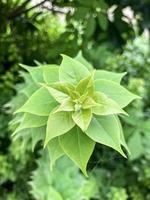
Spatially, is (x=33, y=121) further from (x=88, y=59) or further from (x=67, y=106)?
(x=88, y=59)

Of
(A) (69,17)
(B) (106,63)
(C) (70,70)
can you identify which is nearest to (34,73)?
(C) (70,70)

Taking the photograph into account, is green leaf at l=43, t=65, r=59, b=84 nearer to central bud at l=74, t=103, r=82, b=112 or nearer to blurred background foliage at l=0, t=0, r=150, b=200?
central bud at l=74, t=103, r=82, b=112

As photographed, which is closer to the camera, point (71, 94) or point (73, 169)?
point (71, 94)

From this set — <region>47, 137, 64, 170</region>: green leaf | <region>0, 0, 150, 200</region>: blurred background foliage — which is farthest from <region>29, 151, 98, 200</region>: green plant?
<region>47, 137, 64, 170</region>: green leaf

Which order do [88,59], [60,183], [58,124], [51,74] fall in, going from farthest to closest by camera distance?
[88,59], [60,183], [51,74], [58,124]

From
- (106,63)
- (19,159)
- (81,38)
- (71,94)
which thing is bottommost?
(19,159)

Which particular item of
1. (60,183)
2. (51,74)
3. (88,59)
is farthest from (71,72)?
(88,59)

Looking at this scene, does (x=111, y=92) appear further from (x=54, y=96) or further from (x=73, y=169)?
(x=73, y=169)

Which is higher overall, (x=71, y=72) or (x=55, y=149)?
(x=71, y=72)
